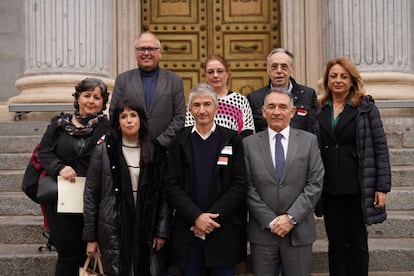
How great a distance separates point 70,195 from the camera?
3955 millimetres

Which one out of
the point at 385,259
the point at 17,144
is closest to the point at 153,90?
the point at 385,259

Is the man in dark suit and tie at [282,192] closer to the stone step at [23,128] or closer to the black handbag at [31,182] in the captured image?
the black handbag at [31,182]

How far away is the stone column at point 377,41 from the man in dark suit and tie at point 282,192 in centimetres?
430

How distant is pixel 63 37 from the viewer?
777cm

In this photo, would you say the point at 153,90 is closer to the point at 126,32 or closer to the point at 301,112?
the point at 301,112

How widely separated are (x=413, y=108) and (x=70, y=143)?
547 cm

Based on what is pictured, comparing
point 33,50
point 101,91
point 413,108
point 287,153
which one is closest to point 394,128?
point 413,108

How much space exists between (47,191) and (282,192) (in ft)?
5.24

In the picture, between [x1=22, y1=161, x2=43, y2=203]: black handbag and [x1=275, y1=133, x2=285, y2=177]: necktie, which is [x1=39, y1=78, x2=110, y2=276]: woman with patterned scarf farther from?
[x1=275, y1=133, x2=285, y2=177]: necktie

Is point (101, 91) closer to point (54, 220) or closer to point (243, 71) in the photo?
point (54, 220)

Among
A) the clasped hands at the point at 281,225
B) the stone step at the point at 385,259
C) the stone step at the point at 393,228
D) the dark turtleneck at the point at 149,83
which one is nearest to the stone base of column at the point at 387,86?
the stone step at the point at 393,228

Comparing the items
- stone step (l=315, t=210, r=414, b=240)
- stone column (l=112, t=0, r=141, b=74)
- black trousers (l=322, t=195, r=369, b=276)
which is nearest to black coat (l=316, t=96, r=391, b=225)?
black trousers (l=322, t=195, r=369, b=276)

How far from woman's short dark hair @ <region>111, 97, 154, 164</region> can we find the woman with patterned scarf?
10 centimetres

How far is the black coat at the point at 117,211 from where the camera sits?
3.83 meters
